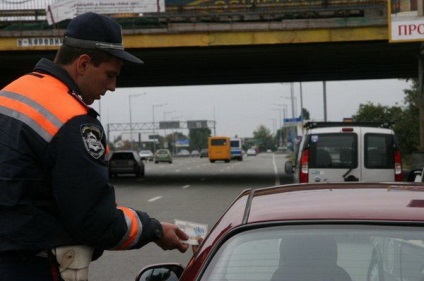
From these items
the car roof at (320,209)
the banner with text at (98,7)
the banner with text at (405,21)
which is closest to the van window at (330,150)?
the car roof at (320,209)

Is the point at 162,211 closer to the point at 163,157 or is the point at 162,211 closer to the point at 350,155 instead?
the point at 350,155

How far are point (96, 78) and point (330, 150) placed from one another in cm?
1175

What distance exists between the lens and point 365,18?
26.2 meters

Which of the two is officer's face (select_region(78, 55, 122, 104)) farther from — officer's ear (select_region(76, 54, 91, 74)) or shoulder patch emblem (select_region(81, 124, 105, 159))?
shoulder patch emblem (select_region(81, 124, 105, 159))

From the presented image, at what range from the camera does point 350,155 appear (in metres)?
14.5

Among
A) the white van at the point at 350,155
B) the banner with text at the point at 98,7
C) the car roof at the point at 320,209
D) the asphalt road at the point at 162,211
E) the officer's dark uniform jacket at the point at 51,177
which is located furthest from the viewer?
the banner with text at the point at 98,7

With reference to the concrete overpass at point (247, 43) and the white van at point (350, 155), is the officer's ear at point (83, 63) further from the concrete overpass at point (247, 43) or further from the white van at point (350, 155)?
the concrete overpass at point (247, 43)

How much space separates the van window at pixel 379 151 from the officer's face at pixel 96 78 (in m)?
11.6

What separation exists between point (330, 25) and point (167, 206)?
34.0 feet

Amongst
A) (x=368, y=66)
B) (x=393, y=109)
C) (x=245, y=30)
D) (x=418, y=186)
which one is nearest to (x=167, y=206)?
(x=245, y=30)

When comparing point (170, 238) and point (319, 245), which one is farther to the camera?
point (170, 238)

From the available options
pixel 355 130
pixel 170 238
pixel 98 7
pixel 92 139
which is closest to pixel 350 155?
pixel 355 130

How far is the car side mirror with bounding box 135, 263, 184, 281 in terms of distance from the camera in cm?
383

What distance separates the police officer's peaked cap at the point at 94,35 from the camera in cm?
318
